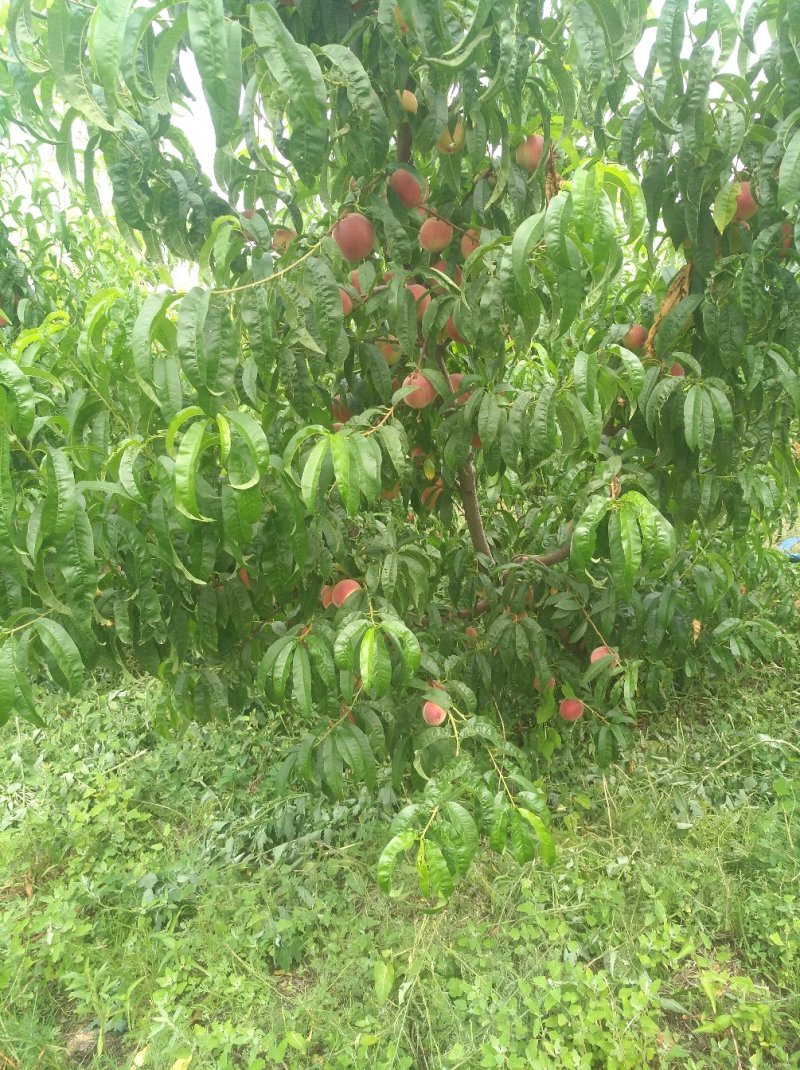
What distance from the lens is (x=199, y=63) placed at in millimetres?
734

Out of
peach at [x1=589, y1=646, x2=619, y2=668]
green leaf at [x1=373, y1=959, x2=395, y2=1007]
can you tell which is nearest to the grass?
green leaf at [x1=373, y1=959, x2=395, y2=1007]

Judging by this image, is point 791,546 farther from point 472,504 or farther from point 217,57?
point 217,57

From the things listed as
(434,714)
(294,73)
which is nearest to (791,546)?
(434,714)

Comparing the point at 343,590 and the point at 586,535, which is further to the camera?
the point at 343,590

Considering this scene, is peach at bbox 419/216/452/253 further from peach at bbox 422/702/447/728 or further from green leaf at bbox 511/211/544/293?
peach at bbox 422/702/447/728

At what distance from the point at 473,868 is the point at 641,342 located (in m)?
1.53

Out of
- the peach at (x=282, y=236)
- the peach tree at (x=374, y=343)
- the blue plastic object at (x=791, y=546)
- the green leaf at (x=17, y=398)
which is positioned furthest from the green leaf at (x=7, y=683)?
the blue plastic object at (x=791, y=546)

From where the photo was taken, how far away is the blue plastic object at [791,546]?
11.4ft

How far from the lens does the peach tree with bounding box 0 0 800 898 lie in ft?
3.18

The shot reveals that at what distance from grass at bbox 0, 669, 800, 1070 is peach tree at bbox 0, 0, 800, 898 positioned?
56 cm

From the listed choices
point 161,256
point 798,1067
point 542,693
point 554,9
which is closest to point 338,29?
point 554,9

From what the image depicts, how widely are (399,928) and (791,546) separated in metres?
2.98

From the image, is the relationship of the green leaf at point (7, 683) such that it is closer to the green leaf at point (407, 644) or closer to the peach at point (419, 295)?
the green leaf at point (407, 644)

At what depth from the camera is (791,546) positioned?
3.67 m
